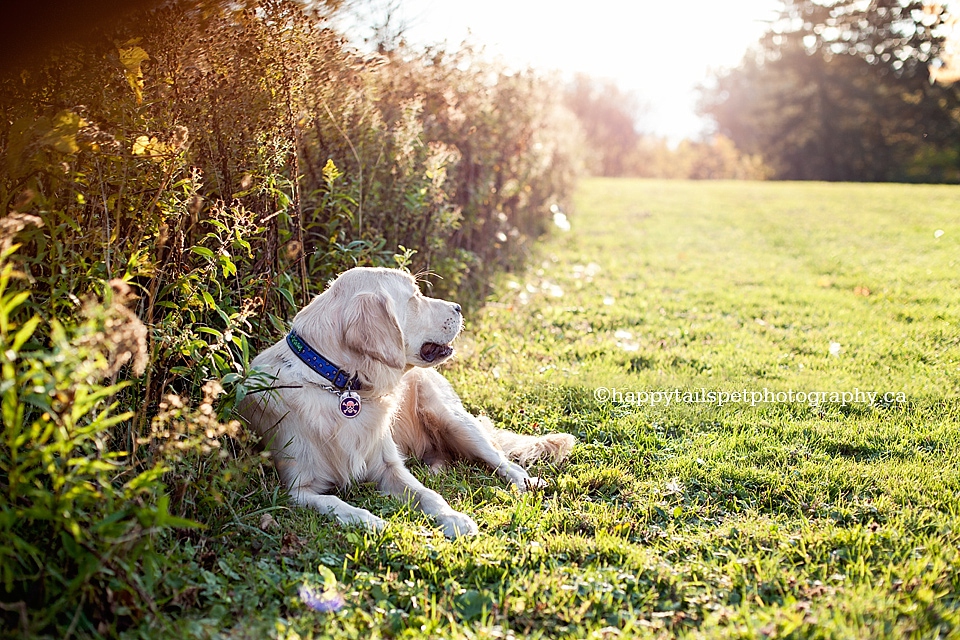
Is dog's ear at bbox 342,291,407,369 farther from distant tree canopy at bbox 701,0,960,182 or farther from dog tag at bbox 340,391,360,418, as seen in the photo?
distant tree canopy at bbox 701,0,960,182

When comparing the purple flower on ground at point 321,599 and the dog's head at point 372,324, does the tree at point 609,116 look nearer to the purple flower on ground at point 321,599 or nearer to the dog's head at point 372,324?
the dog's head at point 372,324

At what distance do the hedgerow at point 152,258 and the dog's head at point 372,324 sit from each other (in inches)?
14.2

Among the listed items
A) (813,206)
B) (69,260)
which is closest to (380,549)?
(69,260)

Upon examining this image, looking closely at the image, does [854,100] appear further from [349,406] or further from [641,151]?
[349,406]

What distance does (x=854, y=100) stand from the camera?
3572cm

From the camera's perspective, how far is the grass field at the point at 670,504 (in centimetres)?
263

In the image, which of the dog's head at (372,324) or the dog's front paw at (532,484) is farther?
the dog's front paw at (532,484)

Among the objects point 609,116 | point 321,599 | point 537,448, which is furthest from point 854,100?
point 321,599

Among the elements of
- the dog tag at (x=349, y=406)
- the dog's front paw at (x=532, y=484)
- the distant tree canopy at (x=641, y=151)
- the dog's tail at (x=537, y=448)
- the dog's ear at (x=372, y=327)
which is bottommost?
the dog's front paw at (x=532, y=484)

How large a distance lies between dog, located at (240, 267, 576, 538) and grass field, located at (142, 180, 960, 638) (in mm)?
126

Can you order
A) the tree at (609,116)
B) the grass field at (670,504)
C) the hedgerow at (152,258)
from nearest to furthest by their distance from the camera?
1. the hedgerow at (152,258)
2. the grass field at (670,504)
3. the tree at (609,116)

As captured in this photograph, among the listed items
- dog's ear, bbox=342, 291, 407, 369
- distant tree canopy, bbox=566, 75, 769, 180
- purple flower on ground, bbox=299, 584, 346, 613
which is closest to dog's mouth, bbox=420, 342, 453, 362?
dog's ear, bbox=342, 291, 407, 369

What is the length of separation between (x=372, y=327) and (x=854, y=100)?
38.0 metres

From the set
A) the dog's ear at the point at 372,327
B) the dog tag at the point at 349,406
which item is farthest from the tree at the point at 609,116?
the dog tag at the point at 349,406
